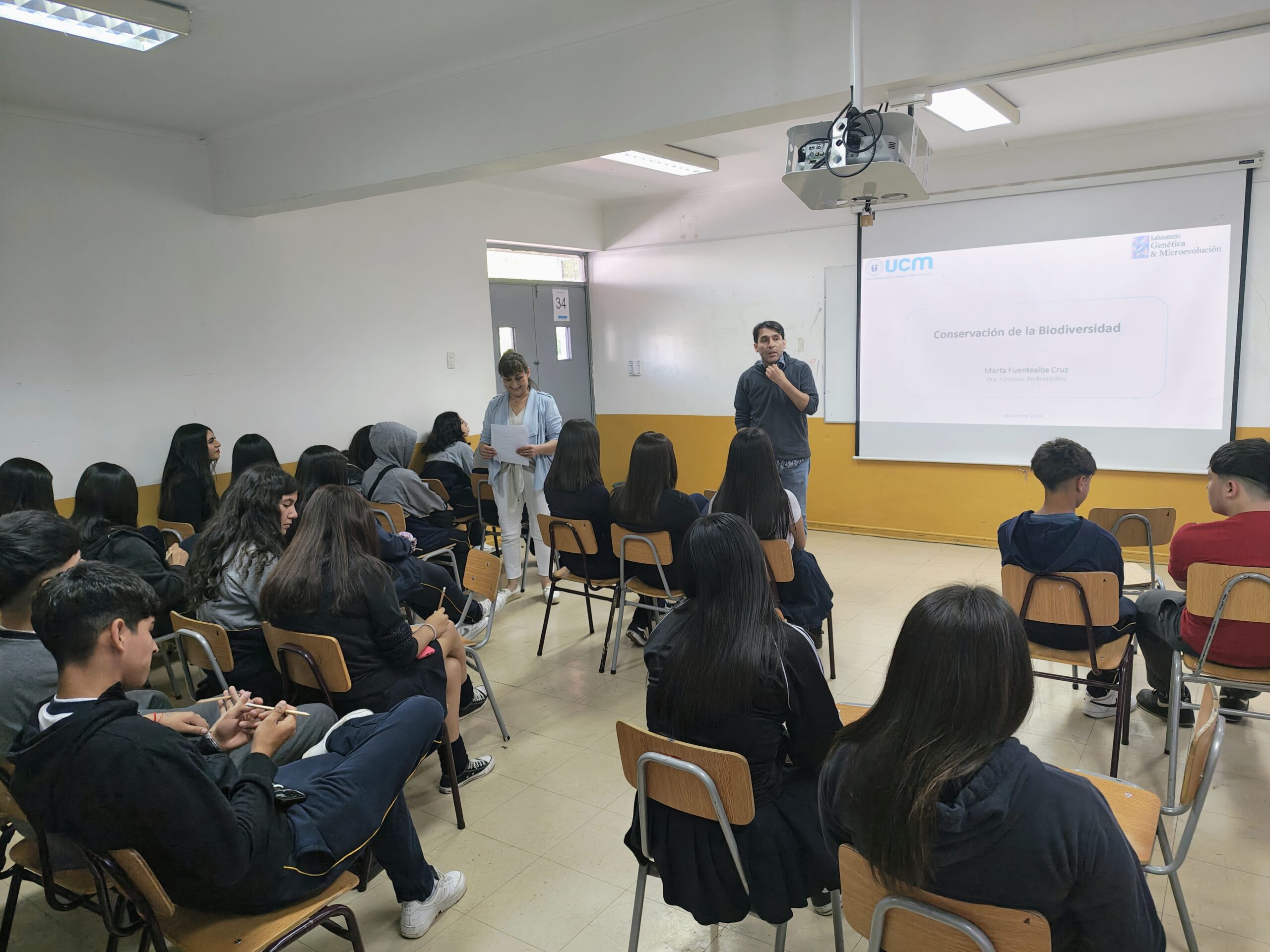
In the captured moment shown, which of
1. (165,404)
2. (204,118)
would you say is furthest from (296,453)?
(204,118)

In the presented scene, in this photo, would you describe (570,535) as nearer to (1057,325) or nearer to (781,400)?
(781,400)

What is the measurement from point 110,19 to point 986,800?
367 cm

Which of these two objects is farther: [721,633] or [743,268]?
[743,268]

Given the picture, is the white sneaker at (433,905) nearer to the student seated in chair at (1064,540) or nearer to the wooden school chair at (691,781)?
the wooden school chair at (691,781)

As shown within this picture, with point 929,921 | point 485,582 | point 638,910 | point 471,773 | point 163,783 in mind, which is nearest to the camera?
point 929,921

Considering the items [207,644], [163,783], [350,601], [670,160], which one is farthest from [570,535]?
[670,160]

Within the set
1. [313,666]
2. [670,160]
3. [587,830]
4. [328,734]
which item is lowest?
[587,830]

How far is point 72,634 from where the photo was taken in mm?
1483

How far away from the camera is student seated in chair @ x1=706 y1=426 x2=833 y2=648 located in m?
3.01

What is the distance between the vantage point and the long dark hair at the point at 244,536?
2.63 m

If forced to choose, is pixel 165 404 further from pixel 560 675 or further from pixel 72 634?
pixel 72 634

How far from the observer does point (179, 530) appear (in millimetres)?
4078

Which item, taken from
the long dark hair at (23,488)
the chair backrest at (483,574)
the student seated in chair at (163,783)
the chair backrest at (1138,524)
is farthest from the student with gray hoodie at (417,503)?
the chair backrest at (1138,524)

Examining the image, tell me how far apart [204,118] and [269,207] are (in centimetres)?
54
